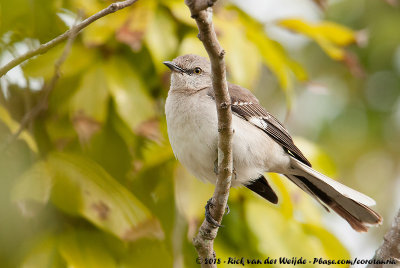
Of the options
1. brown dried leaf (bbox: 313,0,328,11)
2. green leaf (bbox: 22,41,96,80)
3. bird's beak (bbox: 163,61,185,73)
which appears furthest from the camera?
brown dried leaf (bbox: 313,0,328,11)

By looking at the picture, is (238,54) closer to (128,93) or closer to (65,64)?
(128,93)

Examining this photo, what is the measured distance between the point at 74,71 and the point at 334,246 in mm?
2559

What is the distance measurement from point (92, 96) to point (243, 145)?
125 centimetres

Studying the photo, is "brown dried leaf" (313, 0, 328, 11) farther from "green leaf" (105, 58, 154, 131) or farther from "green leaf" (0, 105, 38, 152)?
"green leaf" (0, 105, 38, 152)

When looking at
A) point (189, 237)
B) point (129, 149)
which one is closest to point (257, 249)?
point (189, 237)

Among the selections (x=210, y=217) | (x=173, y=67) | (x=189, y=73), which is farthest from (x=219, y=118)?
(x=189, y=73)

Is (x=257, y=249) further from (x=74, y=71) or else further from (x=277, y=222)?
(x=74, y=71)

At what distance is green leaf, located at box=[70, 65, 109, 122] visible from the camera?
3838 millimetres

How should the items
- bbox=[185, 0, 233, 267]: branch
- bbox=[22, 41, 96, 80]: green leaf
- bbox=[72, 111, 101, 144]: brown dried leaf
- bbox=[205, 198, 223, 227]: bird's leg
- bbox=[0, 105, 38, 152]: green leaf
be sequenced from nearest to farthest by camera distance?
bbox=[185, 0, 233, 267]: branch < bbox=[0, 105, 38, 152]: green leaf < bbox=[205, 198, 223, 227]: bird's leg < bbox=[72, 111, 101, 144]: brown dried leaf < bbox=[22, 41, 96, 80]: green leaf

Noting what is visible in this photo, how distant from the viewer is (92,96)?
154 inches

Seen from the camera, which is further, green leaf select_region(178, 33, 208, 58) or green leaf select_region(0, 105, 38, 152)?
green leaf select_region(178, 33, 208, 58)

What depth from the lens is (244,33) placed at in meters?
4.45

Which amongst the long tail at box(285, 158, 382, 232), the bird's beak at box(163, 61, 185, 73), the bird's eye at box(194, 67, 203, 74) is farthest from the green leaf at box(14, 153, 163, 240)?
the long tail at box(285, 158, 382, 232)

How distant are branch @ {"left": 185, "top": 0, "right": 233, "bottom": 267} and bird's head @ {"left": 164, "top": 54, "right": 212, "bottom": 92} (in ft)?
4.22
